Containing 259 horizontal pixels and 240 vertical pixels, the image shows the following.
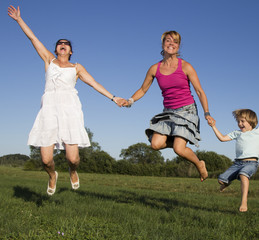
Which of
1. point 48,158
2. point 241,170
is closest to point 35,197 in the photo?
point 48,158

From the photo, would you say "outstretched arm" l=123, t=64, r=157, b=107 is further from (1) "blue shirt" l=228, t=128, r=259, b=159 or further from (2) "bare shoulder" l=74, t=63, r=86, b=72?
(1) "blue shirt" l=228, t=128, r=259, b=159

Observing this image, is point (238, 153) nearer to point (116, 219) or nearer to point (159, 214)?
point (159, 214)

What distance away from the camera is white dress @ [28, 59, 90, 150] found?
5.21 m

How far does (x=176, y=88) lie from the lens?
5.53 m

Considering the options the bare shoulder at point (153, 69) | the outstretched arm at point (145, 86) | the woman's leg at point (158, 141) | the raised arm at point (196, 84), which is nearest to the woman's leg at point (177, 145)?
the woman's leg at point (158, 141)

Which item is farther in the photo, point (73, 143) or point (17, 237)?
point (73, 143)

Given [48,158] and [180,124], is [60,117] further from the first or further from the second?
[180,124]

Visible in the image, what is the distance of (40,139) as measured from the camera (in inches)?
205

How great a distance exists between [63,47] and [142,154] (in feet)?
179

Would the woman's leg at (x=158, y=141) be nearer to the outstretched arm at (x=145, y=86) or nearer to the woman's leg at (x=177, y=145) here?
the woman's leg at (x=177, y=145)

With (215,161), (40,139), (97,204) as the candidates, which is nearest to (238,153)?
(97,204)

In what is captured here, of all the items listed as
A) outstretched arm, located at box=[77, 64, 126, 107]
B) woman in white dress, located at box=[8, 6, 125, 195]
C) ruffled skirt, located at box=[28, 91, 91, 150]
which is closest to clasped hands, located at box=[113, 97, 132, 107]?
outstretched arm, located at box=[77, 64, 126, 107]

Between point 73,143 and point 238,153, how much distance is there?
2.75 m

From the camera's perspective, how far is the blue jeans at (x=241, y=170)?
16.5 feet
